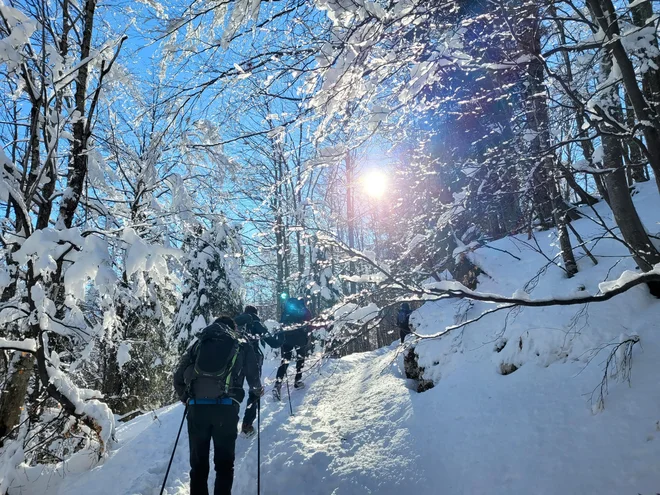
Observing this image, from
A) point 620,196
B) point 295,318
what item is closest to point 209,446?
point 295,318

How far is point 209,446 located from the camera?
3.54m

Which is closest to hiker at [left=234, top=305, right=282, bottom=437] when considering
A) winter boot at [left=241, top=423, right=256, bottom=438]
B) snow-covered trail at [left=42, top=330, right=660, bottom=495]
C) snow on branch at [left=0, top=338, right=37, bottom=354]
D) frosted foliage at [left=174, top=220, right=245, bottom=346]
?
winter boot at [left=241, top=423, right=256, bottom=438]

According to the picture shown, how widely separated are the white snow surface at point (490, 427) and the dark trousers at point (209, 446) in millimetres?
743

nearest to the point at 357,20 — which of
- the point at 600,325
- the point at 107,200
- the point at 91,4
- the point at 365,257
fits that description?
the point at 365,257

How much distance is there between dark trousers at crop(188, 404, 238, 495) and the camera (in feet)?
11.6

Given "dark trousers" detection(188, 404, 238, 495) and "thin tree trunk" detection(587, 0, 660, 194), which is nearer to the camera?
"thin tree trunk" detection(587, 0, 660, 194)

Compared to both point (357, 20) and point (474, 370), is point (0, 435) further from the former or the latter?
point (474, 370)

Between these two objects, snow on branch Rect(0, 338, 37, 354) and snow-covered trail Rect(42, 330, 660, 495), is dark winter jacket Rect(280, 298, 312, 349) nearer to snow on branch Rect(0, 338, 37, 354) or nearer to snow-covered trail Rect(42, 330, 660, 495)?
snow-covered trail Rect(42, 330, 660, 495)

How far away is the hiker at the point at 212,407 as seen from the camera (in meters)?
3.56

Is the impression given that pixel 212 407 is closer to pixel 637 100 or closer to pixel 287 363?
pixel 287 363

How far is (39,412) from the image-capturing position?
425 cm

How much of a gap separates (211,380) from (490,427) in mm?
3038

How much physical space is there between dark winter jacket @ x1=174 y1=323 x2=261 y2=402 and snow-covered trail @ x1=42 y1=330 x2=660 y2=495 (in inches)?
50.2

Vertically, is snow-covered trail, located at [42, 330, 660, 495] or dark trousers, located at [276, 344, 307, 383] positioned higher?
dark trousers, located at [276, 344, 307, 383]
